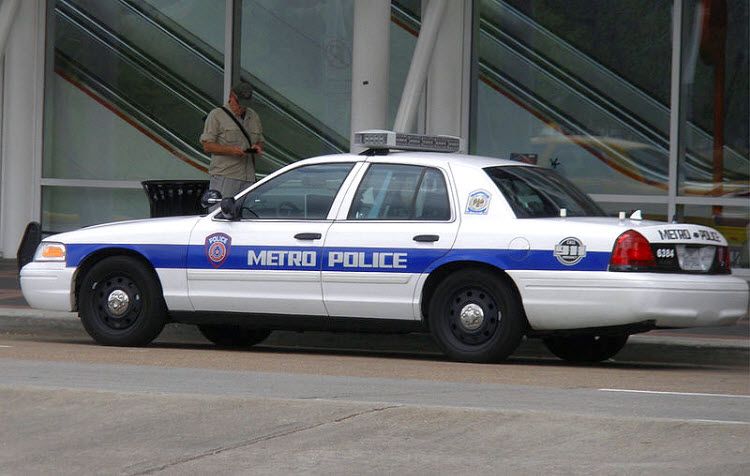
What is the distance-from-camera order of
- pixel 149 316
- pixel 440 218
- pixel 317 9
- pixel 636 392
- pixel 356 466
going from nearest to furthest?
pixel 356 466, pixel 636 392, pixel 440 218, pixel 149 316, pixel 317 9

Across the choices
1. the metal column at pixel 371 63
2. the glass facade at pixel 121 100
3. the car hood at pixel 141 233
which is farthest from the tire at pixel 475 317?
the glass facade at pixel 121 100

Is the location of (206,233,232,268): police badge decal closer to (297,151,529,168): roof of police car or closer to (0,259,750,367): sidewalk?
(297,151,529,168): roof of police car

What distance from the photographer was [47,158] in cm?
1934

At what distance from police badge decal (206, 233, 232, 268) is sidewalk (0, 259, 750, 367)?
1.63 metres

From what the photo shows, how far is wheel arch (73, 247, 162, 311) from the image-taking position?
38.0 ft

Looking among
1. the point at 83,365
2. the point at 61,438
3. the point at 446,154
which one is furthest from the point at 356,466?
the point at 446,154

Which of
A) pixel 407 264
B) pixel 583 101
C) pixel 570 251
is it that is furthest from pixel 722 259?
pixel 583 101

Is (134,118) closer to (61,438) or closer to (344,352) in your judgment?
(344,352)

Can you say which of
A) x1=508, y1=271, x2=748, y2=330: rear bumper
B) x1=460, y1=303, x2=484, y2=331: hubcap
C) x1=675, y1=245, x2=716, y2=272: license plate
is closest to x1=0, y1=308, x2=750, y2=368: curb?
x1=508, y1=271, x2=748, y2=330: rear bumper

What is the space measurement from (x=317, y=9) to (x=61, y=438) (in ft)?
38.7

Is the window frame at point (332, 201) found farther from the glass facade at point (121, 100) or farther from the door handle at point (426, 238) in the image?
the glass facade at point (121, 100)

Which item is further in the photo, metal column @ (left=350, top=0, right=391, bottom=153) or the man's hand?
metal column @ (left=350, top=0, right=391, bottom=153)

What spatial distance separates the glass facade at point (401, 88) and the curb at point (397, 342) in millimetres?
5449

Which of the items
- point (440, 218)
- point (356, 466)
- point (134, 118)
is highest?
point (134, 118)
